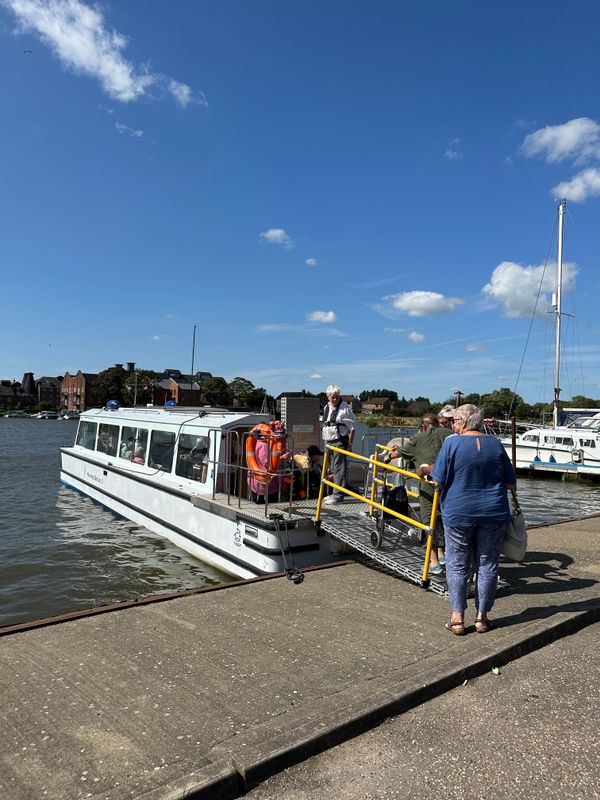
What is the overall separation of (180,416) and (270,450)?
4.09 meters

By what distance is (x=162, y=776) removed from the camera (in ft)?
9.68

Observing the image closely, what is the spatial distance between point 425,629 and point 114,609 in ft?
Answer: 9.40

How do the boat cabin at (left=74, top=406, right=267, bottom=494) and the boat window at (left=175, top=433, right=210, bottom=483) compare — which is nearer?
the boat cabin at (left=74, top=406, right=267, bottom=494)

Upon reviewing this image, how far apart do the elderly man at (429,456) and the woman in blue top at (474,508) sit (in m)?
1.52

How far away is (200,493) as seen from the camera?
9906mm

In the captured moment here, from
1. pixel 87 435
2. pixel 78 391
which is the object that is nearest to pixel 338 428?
pixel 87 435

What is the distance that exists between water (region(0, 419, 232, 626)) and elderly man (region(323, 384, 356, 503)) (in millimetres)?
2487

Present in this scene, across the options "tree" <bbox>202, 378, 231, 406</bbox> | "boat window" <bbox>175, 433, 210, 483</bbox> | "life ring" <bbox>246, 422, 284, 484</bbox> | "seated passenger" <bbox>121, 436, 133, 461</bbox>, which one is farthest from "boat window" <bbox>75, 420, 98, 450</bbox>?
"tree" <bbox>202, 378, 231, 406</bbox>

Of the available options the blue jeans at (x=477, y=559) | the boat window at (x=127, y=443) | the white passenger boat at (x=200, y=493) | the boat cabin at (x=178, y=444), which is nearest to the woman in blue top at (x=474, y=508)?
the blue jeans at (x=477, y=559)

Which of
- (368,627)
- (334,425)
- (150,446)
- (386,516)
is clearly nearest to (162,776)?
(368,627)

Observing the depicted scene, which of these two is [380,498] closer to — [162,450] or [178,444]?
[178,444]

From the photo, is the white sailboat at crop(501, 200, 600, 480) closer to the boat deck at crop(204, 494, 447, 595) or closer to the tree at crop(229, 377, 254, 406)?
the boat deck at crop(204, 494, 447, 595)

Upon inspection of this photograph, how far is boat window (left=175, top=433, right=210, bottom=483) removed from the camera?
10.2 metres

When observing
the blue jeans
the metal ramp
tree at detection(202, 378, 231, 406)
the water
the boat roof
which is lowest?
the water
